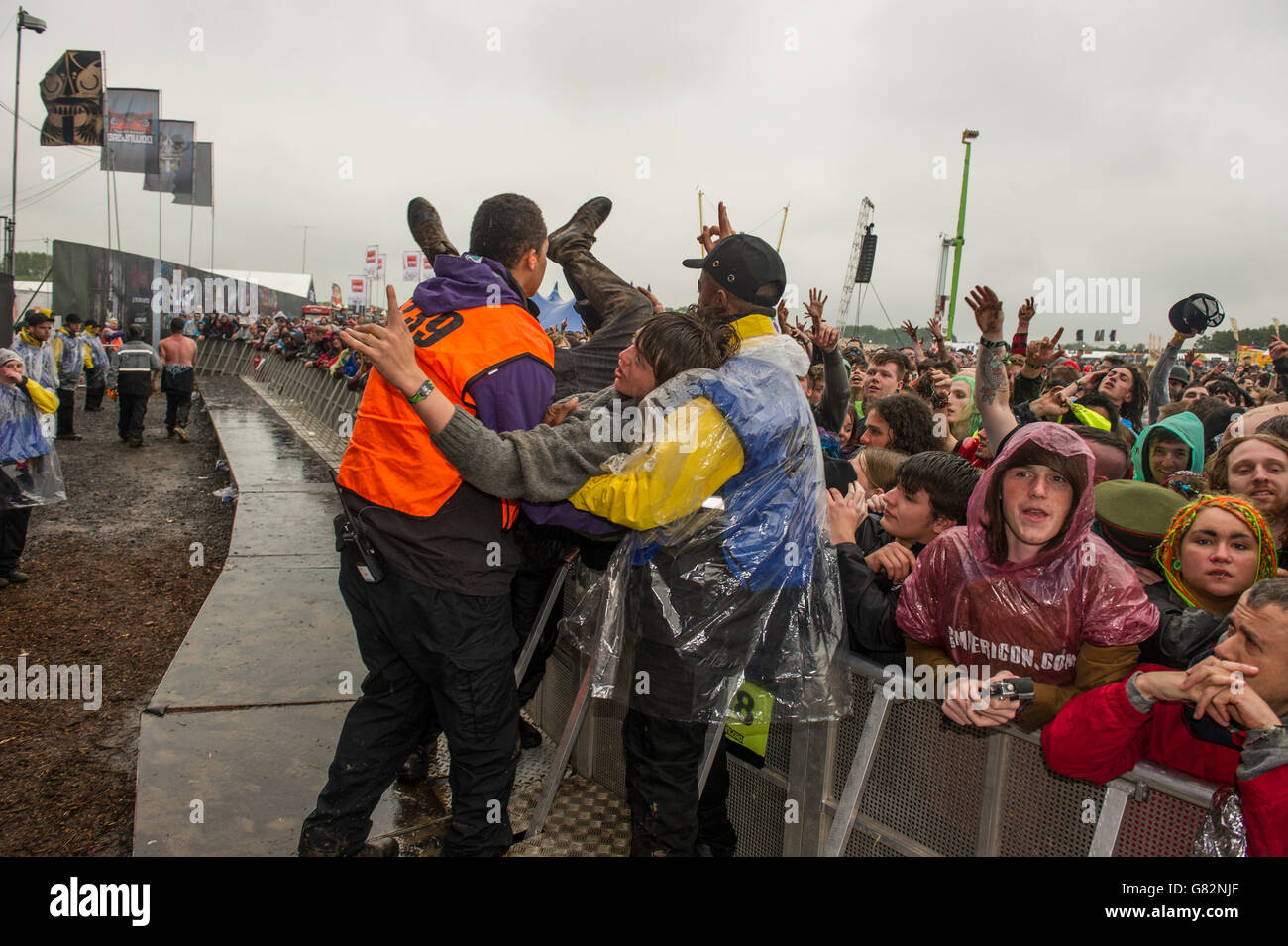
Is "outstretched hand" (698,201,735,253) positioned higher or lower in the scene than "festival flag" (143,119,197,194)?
lower

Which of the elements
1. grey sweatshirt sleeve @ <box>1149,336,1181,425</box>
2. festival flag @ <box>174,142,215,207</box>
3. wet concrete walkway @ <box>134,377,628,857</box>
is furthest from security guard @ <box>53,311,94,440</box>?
festival flag @ <box>174,142,215,207</box>

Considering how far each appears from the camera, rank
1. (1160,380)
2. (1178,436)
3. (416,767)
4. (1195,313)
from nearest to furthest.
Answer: (416,767) < (1178,436) < (1195,313) < (1160,380)

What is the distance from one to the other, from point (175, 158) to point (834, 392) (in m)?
30.6

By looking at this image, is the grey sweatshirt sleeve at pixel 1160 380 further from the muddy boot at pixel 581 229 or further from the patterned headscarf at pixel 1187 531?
the muddy boot at pixel 581 229

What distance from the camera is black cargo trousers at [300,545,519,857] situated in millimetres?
2479

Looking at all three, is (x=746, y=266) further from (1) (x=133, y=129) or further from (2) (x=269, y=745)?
(1) (x=133, y=129)

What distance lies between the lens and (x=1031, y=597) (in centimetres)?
208

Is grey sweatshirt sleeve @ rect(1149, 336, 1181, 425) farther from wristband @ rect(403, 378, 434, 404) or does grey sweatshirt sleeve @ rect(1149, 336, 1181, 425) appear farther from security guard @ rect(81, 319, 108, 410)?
security guard @ rect(81, 319, 108, 410)

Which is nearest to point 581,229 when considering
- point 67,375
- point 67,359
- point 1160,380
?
point 1160,380

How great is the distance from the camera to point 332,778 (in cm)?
262

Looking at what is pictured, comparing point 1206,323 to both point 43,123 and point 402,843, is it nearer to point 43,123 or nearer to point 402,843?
point 402,843

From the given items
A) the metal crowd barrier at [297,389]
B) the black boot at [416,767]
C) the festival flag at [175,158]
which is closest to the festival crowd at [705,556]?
the black boot at [416,767]

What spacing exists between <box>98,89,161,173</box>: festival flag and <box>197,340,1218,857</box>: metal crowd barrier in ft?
98.3
